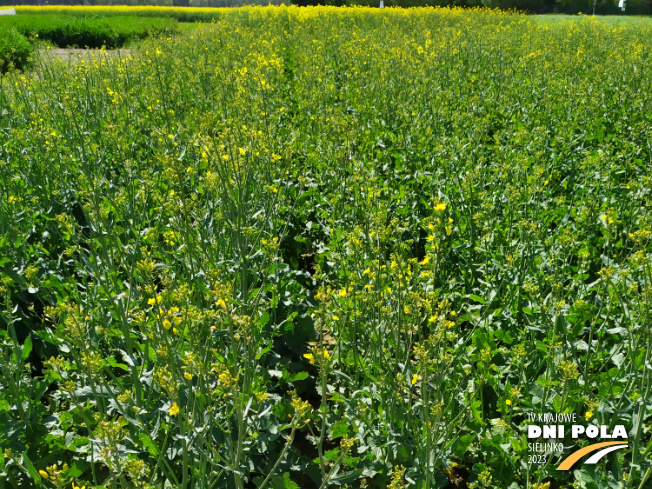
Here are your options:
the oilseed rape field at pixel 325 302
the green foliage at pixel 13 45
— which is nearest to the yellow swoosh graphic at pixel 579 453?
the oilseed rape field at pixel 325 302

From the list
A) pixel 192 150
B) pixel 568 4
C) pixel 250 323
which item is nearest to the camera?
pixel 250 323

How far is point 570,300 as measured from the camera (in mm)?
3037

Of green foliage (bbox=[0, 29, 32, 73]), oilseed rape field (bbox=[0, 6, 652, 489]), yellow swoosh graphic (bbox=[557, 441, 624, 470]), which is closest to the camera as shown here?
oilseed rape field (bbox=[0, 6, 652, 489])

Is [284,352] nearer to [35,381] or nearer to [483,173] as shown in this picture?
[35,381]

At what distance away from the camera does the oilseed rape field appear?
1988 millimetres

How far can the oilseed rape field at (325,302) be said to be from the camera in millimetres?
1988

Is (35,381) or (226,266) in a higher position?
(226,266)

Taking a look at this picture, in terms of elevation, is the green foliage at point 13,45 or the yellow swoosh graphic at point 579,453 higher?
the green foliage at point 13,45

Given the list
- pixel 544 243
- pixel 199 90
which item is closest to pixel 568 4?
pixel 199 90

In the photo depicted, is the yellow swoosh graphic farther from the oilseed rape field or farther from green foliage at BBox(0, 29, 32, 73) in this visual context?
green foliage at BBox(0, 29, 32, 73)

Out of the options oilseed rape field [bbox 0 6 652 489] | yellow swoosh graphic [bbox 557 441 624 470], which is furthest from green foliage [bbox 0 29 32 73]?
yellow swoosh graphic [bbox 557 441 624 470]

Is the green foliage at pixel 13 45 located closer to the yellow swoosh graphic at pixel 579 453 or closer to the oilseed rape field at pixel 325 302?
the oilseed rape field at pixel 325 302

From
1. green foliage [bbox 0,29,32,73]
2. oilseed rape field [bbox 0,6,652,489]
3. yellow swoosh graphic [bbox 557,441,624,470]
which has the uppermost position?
green foliage [bbox 0,29,32,73]

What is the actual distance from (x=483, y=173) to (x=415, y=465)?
2.86 m
